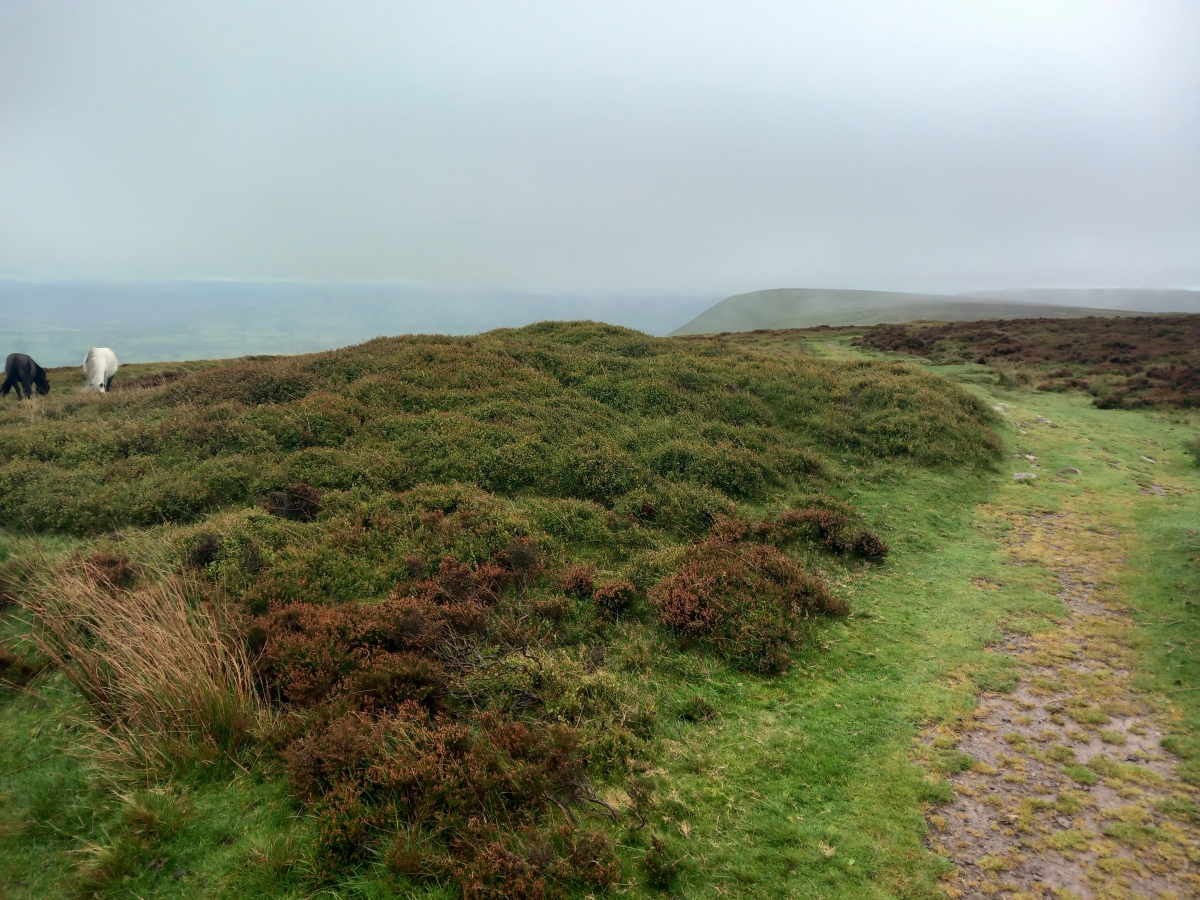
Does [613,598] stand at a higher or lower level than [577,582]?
lower

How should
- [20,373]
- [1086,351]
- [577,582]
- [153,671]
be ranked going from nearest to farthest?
[153,671], [577,582], [20,373], [1086,351]

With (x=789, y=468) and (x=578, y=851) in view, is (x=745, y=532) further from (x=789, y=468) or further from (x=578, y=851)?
(x=578, y=851)

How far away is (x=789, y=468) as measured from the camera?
14.4 m

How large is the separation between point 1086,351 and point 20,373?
53274mm

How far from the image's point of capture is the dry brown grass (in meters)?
5.48

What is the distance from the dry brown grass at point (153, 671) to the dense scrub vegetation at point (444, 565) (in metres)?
0.04

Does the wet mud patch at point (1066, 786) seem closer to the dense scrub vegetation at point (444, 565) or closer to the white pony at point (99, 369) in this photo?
the dense scrub vegetation at point (444, 565)

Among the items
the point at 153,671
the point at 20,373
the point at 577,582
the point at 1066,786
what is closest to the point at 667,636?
the point at 577,582

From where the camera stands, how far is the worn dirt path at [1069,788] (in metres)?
4.45

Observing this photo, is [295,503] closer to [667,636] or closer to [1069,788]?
[667,636]

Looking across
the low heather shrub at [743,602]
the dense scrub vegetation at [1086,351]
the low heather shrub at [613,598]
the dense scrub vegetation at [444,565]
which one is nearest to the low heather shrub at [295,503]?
the dense scrub vegetation at [444,565]

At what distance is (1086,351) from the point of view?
32.3m

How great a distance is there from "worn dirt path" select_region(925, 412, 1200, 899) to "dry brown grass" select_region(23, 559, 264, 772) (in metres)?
6.58

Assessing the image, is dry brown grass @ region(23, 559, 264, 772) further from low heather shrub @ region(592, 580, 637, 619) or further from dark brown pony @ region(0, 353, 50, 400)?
dark brown pony @ region(0, 353, 50, 400)
